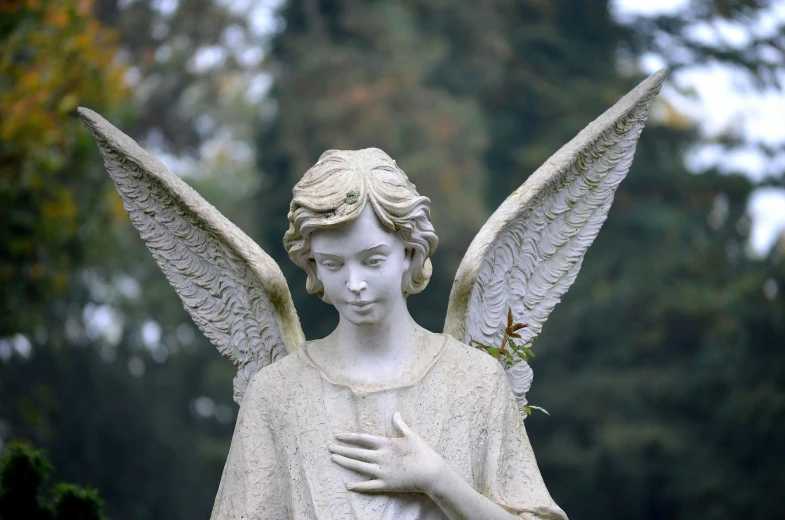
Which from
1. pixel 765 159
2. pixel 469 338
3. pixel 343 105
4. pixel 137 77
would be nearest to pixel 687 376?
pixel 765 159

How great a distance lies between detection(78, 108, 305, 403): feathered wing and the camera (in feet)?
18.7

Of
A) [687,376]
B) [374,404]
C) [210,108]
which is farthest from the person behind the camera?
[210,108]

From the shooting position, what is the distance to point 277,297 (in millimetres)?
5699

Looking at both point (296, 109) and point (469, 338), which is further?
point (296, 109)

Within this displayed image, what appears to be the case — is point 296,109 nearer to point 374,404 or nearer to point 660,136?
point 660,136

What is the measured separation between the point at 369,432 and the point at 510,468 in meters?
0.49

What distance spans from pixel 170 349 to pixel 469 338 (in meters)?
16.6

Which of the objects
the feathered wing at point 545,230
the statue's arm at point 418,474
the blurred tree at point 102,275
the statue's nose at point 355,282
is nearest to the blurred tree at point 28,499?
the feathered wing at point 545,230

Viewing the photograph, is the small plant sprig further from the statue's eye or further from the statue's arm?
the statue's eye

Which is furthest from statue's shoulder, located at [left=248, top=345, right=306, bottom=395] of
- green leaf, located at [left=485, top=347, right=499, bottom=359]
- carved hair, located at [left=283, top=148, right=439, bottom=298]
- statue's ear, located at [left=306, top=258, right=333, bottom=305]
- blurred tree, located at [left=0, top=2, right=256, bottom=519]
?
blurred tree, located at [left=0, top=2, right=256, bottom=519]

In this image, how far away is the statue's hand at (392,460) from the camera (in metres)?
4.97

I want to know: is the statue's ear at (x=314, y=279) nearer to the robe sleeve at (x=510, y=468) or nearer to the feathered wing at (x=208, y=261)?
the feathered wing at (x=208, y=261)

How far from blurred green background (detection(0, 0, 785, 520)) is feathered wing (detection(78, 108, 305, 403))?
11.3 m

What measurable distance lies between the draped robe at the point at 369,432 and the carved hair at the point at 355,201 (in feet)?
1.41
